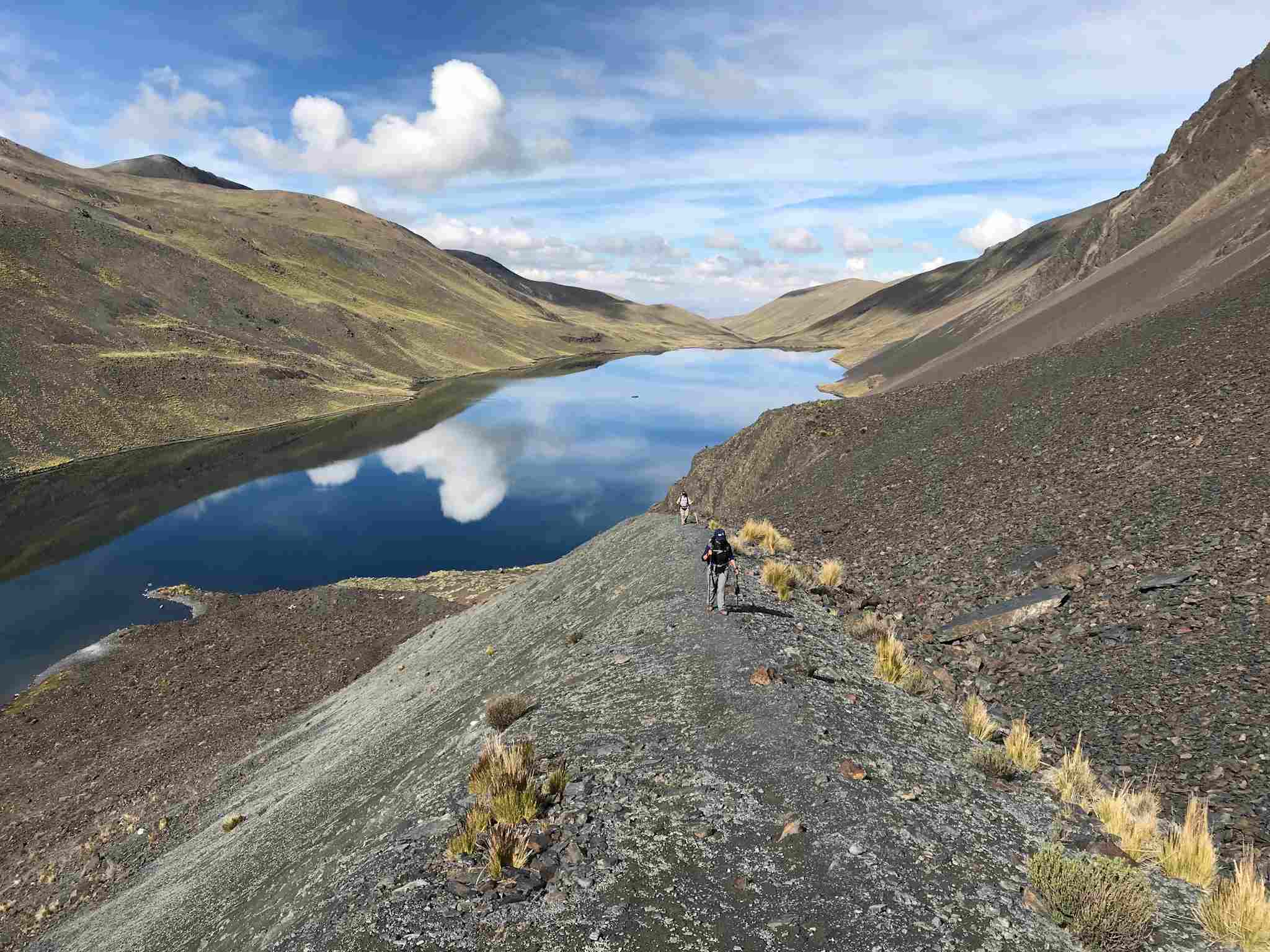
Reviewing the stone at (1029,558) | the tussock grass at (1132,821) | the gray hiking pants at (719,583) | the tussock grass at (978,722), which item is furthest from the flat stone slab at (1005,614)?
the tussock grass at (1132,821)

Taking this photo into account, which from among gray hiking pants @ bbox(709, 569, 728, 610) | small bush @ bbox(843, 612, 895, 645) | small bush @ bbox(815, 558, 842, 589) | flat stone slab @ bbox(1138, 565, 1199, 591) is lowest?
small bush @ bbox(843, 612, 895, 645)

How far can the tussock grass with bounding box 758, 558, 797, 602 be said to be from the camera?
14.7 metres

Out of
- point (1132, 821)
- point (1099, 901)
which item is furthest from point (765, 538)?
point (1099, 901)

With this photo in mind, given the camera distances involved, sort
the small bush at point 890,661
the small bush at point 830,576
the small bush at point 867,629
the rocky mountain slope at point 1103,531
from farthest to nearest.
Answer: the small bush at point 830,576 < the small bush at point 867,629 < the small bush at point 890,661 < the rocky mountain slope at point 1103,531

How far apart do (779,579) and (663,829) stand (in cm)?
871

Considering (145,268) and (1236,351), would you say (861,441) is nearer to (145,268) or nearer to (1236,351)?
(1236,351)

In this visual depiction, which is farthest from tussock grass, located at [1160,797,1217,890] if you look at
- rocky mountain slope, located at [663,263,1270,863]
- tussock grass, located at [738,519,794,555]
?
tussock grass, located at [738,519,794,555]

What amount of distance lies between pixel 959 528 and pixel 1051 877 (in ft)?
53.0

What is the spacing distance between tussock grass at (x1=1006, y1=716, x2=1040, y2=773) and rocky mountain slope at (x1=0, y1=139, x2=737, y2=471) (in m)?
87.9

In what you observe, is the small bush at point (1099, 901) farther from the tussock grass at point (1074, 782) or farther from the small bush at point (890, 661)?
the small bush at point (890, 661)

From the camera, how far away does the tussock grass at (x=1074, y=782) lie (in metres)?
8.41

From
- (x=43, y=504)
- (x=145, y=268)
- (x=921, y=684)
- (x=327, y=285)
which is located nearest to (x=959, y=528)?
(x=921, y=684)

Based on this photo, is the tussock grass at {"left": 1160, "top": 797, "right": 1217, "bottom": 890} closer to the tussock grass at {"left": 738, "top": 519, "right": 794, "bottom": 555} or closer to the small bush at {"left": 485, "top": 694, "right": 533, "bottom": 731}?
the small bush at {"left": 485, "top": 694, "right": 533, "bottom": 731}

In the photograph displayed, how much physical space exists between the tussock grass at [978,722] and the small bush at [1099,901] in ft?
12.1
